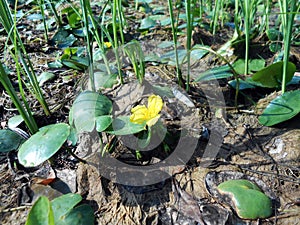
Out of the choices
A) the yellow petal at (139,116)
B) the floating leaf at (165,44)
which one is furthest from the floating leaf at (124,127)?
the floating leaf at (165,44)

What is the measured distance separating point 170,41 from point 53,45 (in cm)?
56

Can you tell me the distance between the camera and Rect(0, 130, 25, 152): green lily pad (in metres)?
0.82

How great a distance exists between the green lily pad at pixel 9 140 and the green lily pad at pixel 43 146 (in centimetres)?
15

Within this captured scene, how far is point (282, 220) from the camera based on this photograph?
2.21 ft

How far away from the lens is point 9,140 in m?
0.83

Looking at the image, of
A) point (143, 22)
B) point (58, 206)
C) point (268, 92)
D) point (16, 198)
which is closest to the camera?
point (58, 206)

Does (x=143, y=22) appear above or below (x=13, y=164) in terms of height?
above

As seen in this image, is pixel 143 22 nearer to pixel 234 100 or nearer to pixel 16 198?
pixel 234 100

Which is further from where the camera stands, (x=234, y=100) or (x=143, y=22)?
(x=143, y=22)

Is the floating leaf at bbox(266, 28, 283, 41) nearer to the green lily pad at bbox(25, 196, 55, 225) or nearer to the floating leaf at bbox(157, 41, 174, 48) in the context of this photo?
the floating leaf at bbox(157, 41, 174, 48)

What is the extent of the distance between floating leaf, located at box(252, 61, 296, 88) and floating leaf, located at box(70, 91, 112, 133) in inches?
18.2

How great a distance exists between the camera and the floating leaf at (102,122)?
2.30ft

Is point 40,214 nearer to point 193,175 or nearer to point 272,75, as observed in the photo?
point 193,175

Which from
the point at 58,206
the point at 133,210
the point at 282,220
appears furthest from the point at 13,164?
the point at 282,220
